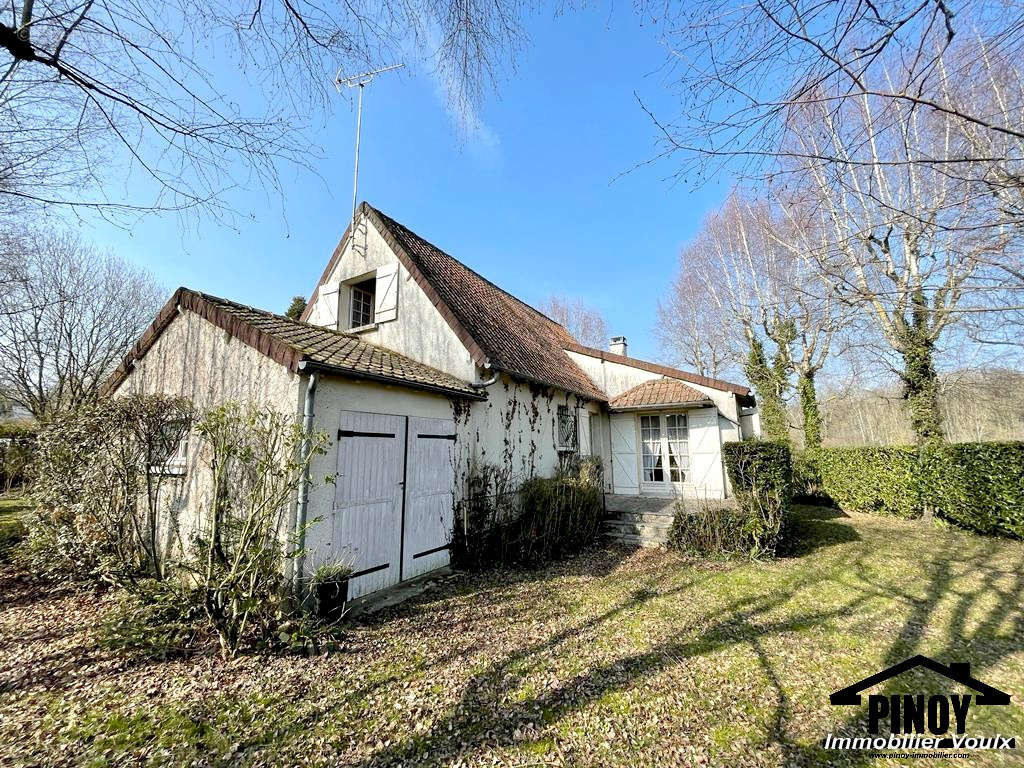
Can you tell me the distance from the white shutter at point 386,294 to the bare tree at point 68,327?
15063mm

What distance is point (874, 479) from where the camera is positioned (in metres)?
10.9

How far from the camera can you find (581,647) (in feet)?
13.7

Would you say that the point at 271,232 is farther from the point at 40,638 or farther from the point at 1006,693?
the point at 1006,693

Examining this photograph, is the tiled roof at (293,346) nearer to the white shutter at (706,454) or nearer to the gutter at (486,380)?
the gutter at (486,380)

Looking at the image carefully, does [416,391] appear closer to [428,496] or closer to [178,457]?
[428,496]

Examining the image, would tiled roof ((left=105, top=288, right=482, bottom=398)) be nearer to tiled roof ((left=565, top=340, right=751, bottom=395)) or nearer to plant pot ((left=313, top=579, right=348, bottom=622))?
plant pot ((left=313, top=579, right=348, bottom=622))

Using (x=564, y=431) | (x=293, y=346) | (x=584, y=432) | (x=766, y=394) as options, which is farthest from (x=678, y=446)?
(x=293, y=346)

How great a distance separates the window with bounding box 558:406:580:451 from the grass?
9.74m

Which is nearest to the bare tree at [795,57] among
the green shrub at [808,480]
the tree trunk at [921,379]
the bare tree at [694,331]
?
the tree trunk at [921,379]

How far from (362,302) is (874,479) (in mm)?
15007

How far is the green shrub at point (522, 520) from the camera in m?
7.11

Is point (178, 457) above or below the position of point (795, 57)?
below

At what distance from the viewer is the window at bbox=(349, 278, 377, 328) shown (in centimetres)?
1017

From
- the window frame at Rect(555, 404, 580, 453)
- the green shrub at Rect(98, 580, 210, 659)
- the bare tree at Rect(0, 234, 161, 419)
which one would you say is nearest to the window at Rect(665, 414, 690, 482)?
the window frame at Rect(555, 404, 580, 453)
